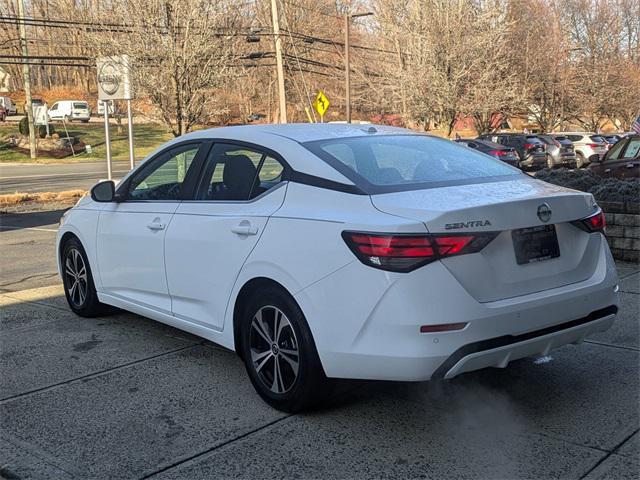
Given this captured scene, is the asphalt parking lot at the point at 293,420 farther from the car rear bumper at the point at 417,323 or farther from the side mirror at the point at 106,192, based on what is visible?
the side mirror at the point at 106,192

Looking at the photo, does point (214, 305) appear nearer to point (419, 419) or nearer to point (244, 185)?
point (244, 185)

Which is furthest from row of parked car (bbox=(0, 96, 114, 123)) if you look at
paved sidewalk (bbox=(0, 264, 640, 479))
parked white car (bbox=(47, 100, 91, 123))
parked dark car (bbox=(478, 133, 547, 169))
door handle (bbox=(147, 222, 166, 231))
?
paved sidewalk (bbox=(0, 264, 640, 479))

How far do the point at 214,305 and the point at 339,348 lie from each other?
112 centimetres

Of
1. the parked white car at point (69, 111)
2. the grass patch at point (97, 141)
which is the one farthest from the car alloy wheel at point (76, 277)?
the parked white car at point (69, 111)

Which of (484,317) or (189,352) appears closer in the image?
(484,317)

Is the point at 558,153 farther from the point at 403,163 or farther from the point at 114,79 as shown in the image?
the point at 403,163

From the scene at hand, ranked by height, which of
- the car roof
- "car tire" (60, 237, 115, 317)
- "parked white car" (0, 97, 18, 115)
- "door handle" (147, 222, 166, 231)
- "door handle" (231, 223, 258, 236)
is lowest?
"car tire" (60, 237, 115, 317)

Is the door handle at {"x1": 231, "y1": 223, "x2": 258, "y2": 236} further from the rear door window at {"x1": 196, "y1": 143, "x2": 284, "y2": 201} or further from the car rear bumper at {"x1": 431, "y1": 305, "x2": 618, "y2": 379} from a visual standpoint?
the car rear bumper at {"x1": 431, "y1": 305, "x2": 618, "y2": 379}

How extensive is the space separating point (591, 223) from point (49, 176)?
29600 millimetres

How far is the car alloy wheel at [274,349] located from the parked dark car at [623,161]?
39.3 feet

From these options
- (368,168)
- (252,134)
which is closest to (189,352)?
(252,134)

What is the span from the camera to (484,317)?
3305 millimetres

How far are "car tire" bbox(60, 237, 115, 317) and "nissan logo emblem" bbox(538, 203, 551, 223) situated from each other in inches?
146

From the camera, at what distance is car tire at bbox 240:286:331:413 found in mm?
3678
